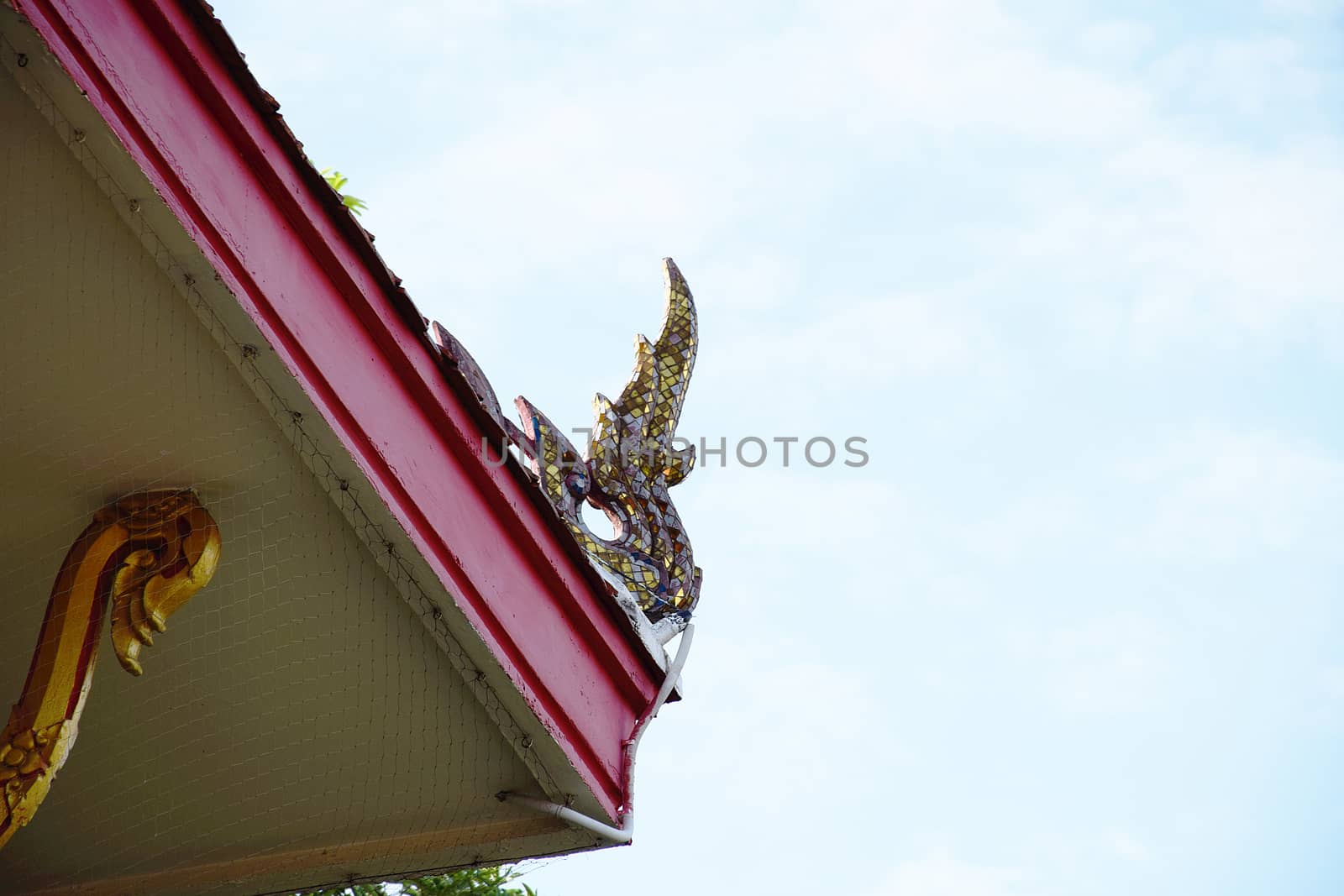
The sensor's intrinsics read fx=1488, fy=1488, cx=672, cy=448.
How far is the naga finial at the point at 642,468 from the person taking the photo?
2623 millimetres

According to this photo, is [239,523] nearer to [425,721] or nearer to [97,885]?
[425,721]

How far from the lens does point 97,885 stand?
2307 mm

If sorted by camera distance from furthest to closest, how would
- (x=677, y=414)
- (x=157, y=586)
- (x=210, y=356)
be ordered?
1. (x=677, y=414)
2. (x=157, y=586)
3. (x=210, y=356)

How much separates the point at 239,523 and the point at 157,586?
0.13 metres

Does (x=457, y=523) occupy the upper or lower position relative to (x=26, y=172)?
lower

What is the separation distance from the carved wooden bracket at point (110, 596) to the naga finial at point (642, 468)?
679 mm

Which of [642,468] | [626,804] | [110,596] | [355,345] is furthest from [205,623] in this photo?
[642,468]

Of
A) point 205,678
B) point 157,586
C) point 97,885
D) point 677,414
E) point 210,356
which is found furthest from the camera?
point 677,414

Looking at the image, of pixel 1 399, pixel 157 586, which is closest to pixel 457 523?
pixel 157 586

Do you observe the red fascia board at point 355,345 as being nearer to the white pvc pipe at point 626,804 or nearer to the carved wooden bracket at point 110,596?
the white pvc pipe at point 626,804

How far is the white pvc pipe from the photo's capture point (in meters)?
2.13

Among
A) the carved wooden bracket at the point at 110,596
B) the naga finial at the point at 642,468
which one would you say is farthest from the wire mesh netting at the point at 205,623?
the naga finial at the point at 642,468

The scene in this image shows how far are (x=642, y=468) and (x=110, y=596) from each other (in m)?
1.15

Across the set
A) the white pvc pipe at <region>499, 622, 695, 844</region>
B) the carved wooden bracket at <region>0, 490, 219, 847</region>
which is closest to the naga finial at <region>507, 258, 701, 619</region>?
the white pvc pipe at <region>499, 622, 695, 844</region>
